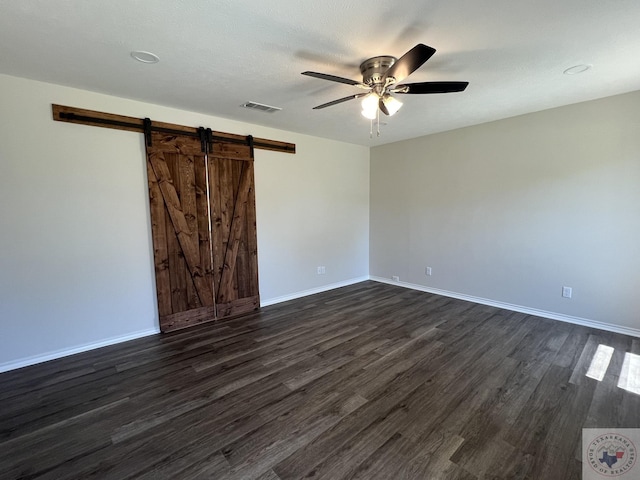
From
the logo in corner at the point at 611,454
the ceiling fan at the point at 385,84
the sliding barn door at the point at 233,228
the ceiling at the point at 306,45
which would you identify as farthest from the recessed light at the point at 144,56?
the logo in corner at the point at 611,454

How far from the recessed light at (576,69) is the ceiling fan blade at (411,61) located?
63.7 inches

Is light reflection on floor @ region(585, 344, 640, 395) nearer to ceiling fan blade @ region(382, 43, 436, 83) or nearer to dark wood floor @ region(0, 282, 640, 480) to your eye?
dark wood floor @ region(0, 282, 640, 480)

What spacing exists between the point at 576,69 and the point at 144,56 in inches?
142

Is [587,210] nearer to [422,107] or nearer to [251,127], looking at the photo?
[422,107]

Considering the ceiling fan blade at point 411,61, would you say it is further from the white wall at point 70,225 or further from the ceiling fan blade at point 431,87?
the white wall at point 70,225

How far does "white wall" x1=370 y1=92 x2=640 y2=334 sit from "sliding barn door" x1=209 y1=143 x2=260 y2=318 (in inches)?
107

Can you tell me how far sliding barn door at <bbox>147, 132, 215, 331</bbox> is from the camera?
11.0 feet

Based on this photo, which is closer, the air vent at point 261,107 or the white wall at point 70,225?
the white wall at point 70,225

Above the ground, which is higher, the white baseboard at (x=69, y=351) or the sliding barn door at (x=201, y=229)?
the sliding barn door at (x=201, y=229)

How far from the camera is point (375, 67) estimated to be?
2.28m

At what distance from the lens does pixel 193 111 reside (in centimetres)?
353

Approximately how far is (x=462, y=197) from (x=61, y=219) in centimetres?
504

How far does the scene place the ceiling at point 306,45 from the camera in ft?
5.62

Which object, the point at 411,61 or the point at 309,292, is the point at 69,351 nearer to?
the point at 309,292
